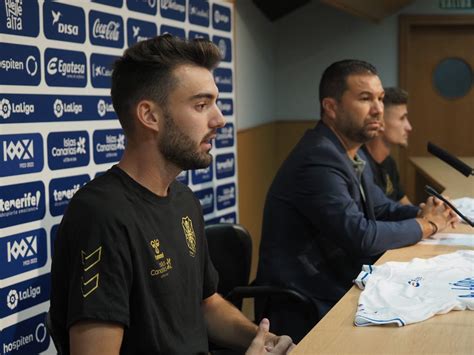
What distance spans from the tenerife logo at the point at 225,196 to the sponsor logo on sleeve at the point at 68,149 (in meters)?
1.54

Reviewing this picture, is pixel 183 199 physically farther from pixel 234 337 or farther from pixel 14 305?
pixel 14 305

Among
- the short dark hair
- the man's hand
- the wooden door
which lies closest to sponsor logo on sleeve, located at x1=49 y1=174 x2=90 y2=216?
the man's hand

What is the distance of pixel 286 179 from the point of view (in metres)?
2.75

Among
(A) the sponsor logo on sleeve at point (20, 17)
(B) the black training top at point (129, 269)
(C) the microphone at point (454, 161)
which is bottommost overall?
(B) the black training top at point (129, 269)

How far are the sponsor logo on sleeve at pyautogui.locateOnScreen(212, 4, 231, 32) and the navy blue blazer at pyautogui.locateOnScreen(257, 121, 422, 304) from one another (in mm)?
1582

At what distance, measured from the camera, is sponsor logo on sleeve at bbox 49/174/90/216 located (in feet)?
8.30

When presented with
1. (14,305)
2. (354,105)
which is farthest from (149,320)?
(354,105)

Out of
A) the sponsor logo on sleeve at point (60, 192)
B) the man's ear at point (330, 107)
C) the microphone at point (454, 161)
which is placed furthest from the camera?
the man's ear at point (330, 107)

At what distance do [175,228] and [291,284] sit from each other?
94cm

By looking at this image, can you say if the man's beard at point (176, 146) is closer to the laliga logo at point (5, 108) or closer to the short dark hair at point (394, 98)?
the laliga logo at point (5, 108)

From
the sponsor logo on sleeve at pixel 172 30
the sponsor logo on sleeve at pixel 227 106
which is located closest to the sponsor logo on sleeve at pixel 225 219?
the sponsor logo on sleeve at pixel 227 106

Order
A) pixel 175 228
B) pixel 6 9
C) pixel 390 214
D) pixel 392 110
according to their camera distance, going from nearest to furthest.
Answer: pixel 175 228, pixel 6 9, pixel 390 214, pixel 392 110

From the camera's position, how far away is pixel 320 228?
2629 millimetres

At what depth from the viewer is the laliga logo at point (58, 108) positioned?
2568 millimetres
